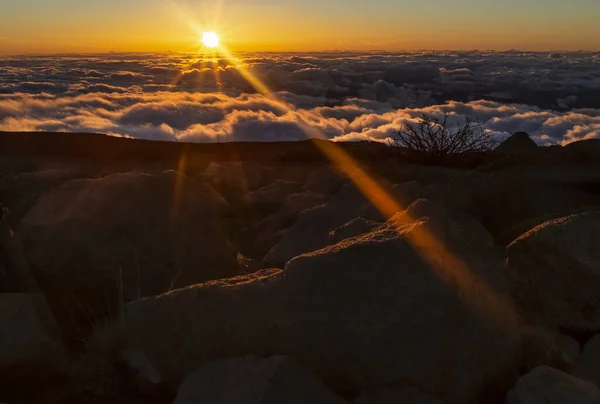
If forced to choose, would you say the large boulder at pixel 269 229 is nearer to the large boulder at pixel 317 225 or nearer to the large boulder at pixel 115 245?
the large boulder at pixel 317 225

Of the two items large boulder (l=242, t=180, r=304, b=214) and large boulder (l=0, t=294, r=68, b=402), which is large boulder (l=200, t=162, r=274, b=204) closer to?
large boulder (l=242, t=180, r=304, b=214)

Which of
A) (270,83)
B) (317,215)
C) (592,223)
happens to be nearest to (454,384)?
(592,223)

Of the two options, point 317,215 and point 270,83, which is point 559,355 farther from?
point 270,83

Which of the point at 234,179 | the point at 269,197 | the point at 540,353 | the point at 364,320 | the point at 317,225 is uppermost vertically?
the point at 364,320

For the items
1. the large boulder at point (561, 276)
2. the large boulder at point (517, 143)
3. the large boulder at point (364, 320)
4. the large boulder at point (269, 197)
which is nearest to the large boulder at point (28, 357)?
the large boulder at point (364, 320)

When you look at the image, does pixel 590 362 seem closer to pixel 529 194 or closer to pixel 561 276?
pixel 561 276

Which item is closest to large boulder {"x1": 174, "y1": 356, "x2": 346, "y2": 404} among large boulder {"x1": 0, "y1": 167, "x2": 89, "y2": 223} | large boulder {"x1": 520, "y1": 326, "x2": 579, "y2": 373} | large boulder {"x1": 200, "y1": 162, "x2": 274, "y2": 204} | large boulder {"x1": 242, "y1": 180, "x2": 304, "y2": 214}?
large boulder {"x1": 520, "y1": 326, "x2": 579, "y2": 373}

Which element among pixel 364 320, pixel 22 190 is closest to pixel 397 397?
pixel 364 320
